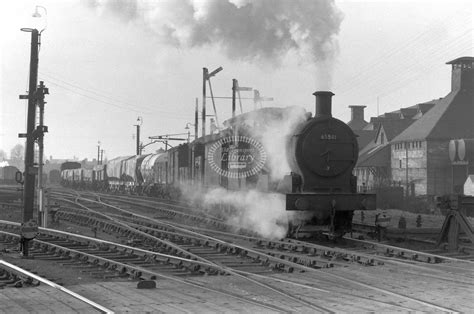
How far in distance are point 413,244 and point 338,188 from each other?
2078 millimetres

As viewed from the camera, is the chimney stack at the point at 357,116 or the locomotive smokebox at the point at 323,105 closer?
Answer: the locomotive smokebox at the point at 323,105

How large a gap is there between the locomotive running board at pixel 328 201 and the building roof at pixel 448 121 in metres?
28.6

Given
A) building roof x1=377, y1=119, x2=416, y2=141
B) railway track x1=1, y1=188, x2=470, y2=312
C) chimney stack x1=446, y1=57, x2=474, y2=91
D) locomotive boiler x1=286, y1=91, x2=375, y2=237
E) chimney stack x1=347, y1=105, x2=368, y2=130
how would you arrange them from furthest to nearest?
chimney stack x1=347, y1=105, x2=368, y2=130 < building roof x1=377, y1=119, x2=416, y2=141 < chimney stack x1=446, y1=57, x2=474, y2=91 < locomotive boiler x1=286, y1=91, x2=375, y2=237 < railway track x1=1, y1=188, x2=470, y2=312

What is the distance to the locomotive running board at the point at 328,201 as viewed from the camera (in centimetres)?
Result: 1139

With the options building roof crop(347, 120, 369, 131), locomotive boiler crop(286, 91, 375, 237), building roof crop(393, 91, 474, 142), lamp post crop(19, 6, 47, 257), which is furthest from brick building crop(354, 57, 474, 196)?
lamp post crop(19, 6, 47, 257)

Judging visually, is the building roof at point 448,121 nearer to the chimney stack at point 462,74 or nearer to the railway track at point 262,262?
the chimney stack at point 462,74

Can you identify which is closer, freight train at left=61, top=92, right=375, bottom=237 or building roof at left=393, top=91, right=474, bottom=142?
freight train at left=61, top=92, right=375, bottom=237

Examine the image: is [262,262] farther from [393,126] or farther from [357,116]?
[357,116]

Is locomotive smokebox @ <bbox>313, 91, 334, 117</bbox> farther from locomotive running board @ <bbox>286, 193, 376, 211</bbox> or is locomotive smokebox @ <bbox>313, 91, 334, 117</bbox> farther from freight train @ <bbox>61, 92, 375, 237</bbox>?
locomotive running board @ <bbox>286, 193, 376, 211</bbox>

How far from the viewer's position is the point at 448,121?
39906 mm

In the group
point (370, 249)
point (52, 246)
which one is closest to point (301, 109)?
point (370, 249)

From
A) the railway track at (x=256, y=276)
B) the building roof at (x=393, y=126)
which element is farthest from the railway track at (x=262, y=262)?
the building roof at (x=393, y=126)

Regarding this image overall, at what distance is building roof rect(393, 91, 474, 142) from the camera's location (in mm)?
38938

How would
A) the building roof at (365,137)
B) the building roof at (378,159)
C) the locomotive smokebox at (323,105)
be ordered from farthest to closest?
the building roof at (365,137) → the building roof at (378,159) → the locomotive smokebox at (323,105)
